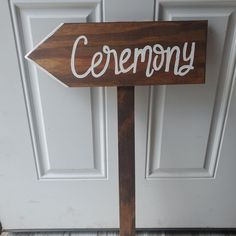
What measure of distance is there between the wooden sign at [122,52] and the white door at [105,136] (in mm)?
92

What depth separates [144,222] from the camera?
102 centimetres

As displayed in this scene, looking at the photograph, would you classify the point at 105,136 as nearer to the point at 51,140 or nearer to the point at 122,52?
the point at 51,140

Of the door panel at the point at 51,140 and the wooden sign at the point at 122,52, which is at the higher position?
the wooden sign at the point at 122,52

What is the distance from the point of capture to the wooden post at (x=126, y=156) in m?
0.71

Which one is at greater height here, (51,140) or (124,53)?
(124,53)

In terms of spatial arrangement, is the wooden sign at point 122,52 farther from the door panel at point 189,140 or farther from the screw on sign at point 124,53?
the door panel at point 189,140

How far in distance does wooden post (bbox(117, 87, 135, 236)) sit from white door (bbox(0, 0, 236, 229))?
0.34 feet

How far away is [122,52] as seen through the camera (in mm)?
638

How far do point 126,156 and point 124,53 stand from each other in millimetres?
273

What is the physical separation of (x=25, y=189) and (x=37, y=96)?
34cm

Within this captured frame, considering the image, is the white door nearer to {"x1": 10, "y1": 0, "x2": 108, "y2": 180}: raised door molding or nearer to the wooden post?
{"x1": 10, "y1": 0, "x2": 108, "y2": 180}: raised door molding

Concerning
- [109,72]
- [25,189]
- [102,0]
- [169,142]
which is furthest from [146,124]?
[25,189]

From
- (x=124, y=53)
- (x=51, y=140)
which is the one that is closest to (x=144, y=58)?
(x=124, y=53)

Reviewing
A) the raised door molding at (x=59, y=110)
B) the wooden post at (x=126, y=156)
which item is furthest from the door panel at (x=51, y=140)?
the wooden post at (x=126, y=156)
